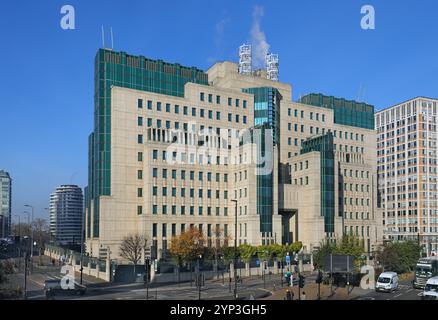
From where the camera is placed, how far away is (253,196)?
89.1 m

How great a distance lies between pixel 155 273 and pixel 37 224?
106 m

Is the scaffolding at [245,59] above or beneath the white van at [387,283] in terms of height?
above

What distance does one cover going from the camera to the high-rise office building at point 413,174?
149 m

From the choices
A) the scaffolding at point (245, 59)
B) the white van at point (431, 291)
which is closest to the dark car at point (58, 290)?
the white van at point (431, 291)

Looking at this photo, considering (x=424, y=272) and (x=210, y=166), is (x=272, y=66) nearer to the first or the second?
(x=210, y=166)

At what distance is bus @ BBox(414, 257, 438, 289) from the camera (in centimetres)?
5176

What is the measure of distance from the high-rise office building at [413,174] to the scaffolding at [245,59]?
67087 millimetres

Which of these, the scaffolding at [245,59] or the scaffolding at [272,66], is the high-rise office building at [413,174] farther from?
the scaffolding at [245,59]

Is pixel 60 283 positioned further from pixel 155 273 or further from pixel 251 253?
pixel 251 253

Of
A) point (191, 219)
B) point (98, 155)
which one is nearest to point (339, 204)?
point (191, 219)

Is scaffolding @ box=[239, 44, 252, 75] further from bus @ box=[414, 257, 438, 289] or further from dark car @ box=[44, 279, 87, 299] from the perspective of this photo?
dark car @ box=[44, 279, 87, 299]

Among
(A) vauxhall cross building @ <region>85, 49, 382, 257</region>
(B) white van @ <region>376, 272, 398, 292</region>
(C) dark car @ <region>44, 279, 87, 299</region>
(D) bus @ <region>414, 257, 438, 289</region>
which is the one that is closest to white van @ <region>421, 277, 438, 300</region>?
(B) white van @ <region>376, 272, 398, 292</region>

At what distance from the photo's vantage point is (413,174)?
152 metres

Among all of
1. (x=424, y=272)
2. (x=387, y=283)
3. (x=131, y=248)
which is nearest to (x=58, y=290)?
(x=131, y=248)
